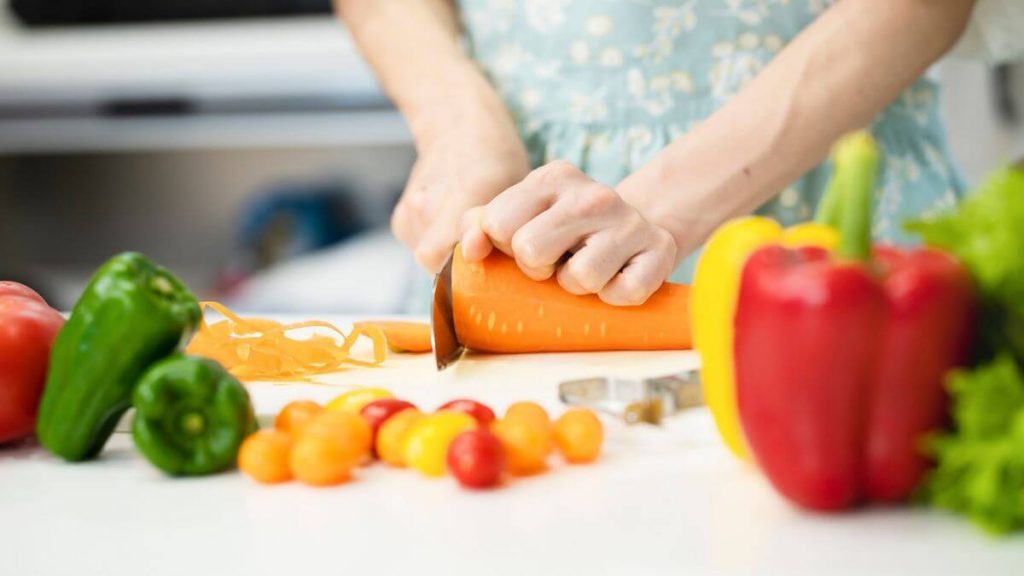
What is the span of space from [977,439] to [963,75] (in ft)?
6.24

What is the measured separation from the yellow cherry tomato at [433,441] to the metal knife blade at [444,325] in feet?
0.82

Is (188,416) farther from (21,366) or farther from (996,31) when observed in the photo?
(996,31)

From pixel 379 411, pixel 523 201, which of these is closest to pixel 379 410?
pixel 379 411

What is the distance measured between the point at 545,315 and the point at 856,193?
477mm

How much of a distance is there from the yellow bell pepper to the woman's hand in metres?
0.30

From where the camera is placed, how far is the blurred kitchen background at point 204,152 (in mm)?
2373

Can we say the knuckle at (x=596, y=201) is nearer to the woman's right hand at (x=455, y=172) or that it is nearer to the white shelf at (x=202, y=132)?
the woman's right hand at (x=455, y=172)

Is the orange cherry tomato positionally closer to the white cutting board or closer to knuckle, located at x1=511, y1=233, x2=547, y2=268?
the white cutting board

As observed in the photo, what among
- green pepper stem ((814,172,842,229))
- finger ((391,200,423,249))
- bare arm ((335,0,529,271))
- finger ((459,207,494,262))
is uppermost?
green pepper stem ((814,172,842,229))

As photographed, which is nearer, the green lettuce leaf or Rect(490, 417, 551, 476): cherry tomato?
the green lettuce leaf

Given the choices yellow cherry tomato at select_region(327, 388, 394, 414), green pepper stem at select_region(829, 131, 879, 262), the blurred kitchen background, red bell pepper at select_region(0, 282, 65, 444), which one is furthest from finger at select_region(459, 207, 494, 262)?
the blurred kitchen background

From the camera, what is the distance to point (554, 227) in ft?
2.92

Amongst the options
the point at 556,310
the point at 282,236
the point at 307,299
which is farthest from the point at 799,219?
the point at 282,236

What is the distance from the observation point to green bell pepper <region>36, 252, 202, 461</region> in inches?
24.2
